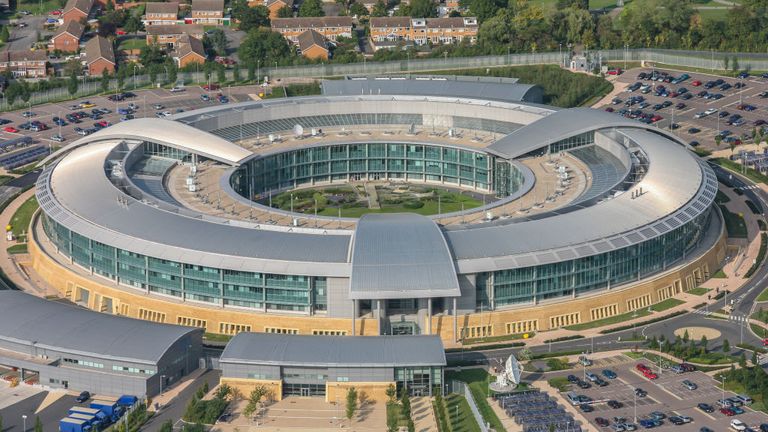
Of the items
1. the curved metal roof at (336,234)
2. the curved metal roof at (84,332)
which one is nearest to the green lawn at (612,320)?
the curved metal roof at (336,234)

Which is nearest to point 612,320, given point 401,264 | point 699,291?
point 699,291

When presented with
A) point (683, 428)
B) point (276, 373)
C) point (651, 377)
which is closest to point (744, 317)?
point (651, 377)

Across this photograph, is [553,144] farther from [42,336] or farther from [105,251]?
[42,336]

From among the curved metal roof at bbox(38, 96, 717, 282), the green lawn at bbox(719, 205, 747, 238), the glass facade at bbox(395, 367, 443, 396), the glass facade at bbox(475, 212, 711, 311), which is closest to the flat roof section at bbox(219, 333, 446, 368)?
the glass facade at bbox(395, 367, 443, 396)

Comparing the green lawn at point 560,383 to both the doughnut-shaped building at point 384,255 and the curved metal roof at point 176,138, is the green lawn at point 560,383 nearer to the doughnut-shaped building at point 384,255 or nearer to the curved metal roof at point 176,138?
the doughnut-shaped building at point 384,255

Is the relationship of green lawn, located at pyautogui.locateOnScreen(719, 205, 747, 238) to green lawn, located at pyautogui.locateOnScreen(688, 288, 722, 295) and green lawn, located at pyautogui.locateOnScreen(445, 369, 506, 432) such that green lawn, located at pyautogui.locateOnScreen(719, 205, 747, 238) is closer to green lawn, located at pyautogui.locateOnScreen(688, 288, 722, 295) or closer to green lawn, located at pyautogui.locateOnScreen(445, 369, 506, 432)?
green lawn, located at pyautogui.locateOnScreen(688, 288, 722, 295)

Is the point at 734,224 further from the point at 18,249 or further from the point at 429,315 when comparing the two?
the point at 18,249
